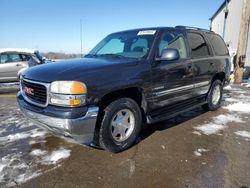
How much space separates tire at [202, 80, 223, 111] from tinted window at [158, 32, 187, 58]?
5.62ft

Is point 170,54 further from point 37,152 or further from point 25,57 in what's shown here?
point 25,57

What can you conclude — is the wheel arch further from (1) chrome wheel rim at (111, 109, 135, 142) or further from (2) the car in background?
(2) the car in background

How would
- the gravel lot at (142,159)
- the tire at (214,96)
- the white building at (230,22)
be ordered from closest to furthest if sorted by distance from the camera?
the gravel lot at (142,159), the tire at (214,96), the white building at (230,22)

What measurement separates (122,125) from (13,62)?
8522 mm

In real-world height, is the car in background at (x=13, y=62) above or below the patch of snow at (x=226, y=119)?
above

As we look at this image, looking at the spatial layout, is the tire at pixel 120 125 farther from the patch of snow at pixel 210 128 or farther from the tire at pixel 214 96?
the tire at pixel 214 96

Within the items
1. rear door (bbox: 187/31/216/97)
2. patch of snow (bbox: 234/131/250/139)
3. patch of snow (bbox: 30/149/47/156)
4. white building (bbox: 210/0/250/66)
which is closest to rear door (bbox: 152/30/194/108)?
rear door (bbox: 187/31/216/97)

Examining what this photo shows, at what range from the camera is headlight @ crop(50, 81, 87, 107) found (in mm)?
2941

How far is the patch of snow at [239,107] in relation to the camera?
6.31 m

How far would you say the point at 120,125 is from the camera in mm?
3609

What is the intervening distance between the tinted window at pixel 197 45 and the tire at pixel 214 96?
3.35ft

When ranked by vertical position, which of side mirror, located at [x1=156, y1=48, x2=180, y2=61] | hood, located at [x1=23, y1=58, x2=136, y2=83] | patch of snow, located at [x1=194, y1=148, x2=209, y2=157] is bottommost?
patch of snow, located at [x1=194, y1=148, x2=209, y2=157]

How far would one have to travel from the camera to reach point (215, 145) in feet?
13.0

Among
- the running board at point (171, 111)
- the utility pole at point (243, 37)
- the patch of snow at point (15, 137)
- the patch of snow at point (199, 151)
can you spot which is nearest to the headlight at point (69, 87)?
the running board at point (171, 111)
